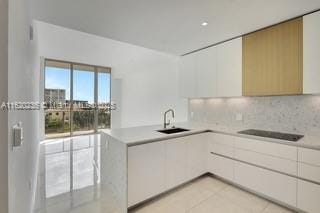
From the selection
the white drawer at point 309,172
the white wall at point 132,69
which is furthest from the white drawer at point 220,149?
the white wall at point 132,69

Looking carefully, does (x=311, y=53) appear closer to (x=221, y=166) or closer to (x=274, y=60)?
(x=274, y=60)

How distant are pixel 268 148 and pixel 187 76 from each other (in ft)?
7.00

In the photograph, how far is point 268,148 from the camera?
7.27 feet

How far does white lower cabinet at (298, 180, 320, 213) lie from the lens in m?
1.85

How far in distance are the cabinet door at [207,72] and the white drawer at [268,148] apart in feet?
3.43

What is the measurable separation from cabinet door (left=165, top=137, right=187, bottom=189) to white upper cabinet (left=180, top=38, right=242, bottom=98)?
4.02 feet

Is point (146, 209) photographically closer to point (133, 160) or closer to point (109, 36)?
point (133, 160)

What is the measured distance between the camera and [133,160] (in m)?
2.04

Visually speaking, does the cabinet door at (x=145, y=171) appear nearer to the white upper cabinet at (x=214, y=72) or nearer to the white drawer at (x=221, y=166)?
the white drawer at (x=221, y=166)

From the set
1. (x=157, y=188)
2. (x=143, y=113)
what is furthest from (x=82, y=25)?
(x=143, y=113)

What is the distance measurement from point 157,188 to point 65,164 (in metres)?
2.42
